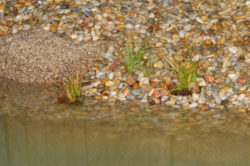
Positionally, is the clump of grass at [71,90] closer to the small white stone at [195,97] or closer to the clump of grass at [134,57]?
the clump of grass at [134,57]

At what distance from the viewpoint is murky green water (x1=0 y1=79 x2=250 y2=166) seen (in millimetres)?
4934

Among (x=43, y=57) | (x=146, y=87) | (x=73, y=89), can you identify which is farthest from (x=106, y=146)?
(x=43, y=57)

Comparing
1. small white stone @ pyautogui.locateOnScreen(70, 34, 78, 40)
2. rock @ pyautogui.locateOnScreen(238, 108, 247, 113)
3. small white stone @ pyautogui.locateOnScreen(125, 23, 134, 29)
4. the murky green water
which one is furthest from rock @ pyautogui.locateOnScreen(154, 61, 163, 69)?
small white stone @ pyautogui.locateOnScreen(70, 34, 78, 40)

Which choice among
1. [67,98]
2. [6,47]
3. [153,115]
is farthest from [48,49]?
[153,115]

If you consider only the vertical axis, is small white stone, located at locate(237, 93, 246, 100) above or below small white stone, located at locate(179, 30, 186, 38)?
below

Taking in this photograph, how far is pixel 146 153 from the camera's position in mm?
5086

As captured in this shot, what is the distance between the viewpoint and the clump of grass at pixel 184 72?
6.79 metres

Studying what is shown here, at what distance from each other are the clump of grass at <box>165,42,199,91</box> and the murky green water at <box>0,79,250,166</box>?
0.52 m

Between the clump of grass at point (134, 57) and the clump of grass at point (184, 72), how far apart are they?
0.51 metres

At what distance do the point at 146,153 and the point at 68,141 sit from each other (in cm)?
100

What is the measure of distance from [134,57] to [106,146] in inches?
94.3

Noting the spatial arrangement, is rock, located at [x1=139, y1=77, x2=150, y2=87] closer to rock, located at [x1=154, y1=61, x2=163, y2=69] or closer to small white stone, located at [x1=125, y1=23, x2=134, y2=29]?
rock, located at [x1=154, y1=61, x2=163, y2=69]

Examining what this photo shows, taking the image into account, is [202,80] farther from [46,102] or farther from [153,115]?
[46,102]

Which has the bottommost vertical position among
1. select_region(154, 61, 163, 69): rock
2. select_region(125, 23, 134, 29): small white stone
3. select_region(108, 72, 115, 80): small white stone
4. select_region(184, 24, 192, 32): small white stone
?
select_region(108, 72, 115, 80): small white stone
